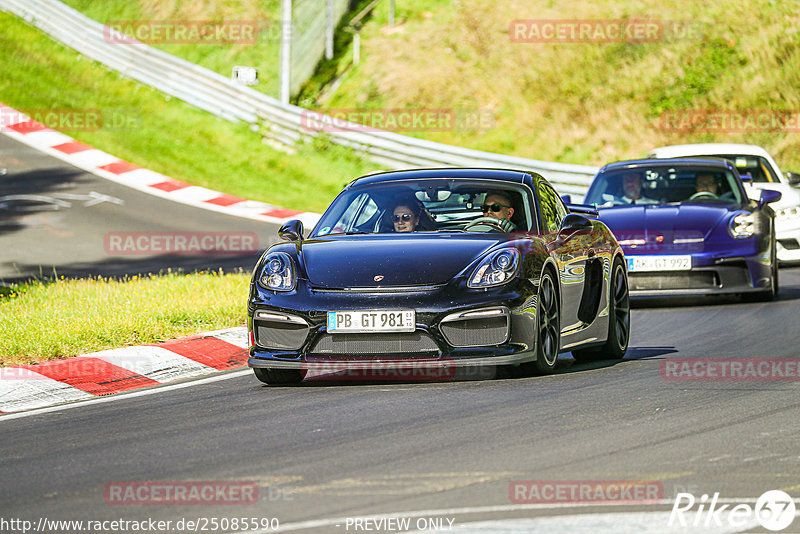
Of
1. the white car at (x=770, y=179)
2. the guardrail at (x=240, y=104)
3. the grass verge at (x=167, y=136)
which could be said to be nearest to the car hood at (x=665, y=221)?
the white car at (x=770, y=179)

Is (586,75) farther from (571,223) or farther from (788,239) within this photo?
(571,223)

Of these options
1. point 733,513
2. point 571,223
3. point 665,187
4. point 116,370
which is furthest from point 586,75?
point 733,513

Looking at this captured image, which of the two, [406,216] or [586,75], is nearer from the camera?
[406,216]

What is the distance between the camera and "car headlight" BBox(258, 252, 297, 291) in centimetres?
855

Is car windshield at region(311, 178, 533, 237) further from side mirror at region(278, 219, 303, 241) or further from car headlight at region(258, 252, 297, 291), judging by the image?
car headlight at region(258, 252, 297, 291)

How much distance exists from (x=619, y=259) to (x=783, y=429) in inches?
149

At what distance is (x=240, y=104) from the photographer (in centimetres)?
2959

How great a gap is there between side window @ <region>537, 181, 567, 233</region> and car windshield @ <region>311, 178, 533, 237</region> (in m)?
0.14

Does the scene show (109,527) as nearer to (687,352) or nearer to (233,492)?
(233,492)

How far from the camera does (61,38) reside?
33281 mm

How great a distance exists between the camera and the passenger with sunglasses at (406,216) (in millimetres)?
9258

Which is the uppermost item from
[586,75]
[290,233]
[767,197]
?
[586,75]

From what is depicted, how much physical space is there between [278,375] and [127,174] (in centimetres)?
1746

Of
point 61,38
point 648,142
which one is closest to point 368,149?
point 648,142
